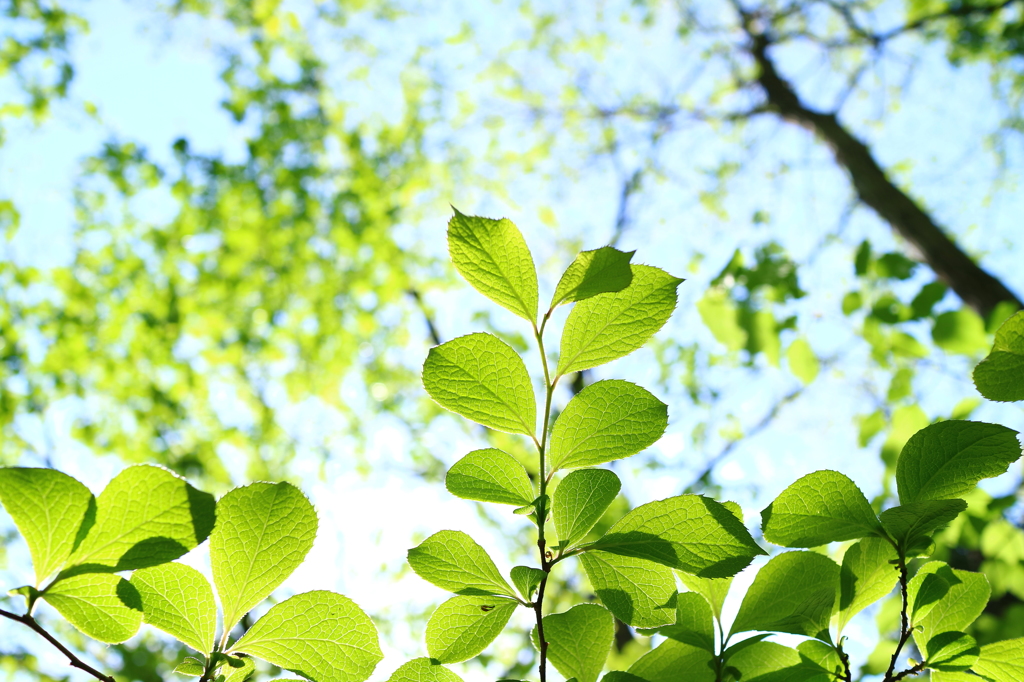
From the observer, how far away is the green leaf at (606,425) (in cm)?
39

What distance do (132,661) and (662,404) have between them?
16.7ft

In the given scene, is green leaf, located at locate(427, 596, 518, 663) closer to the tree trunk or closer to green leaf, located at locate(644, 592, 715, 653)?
green leaf, located at locate(644, 592, 715, 653)

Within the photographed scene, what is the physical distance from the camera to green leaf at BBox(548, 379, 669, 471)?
39cm

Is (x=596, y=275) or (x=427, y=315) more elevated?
(x=427, y=315)

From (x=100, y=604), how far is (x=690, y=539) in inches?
13.4

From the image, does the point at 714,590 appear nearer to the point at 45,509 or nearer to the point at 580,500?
the point at 580,500

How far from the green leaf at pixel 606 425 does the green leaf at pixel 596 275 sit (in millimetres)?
60

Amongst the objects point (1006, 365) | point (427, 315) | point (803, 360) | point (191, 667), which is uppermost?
point (427, 315)

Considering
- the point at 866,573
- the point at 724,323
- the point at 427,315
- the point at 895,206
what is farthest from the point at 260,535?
the point at 427,315

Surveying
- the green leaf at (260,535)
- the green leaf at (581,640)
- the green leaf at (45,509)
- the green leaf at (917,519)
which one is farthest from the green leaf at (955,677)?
the green leaf at (45,509)

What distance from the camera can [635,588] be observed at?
40 cm

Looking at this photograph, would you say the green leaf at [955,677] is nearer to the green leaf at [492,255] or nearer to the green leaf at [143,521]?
the green leaf at [492,255]

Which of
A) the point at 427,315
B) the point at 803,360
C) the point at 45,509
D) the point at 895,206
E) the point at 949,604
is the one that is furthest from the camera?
the point at 427,315

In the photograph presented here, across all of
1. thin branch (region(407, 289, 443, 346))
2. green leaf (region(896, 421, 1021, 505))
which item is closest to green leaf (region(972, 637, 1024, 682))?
green leaf (region(896, 421, 1021, 505))
